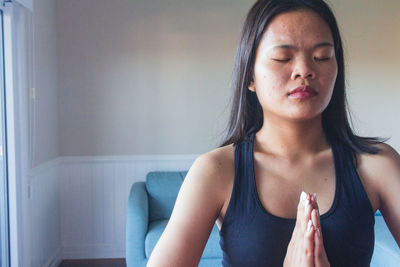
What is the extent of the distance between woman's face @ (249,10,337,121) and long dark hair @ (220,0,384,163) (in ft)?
0.07

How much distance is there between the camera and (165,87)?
3.12 m

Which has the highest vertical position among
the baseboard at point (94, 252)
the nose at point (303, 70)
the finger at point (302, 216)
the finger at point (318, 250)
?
the nose at point (303, 70)

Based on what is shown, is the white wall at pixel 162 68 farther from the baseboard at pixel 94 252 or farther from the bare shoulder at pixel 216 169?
the bare shoulder at pixel 216 169

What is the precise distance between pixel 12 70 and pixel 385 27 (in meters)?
3.14

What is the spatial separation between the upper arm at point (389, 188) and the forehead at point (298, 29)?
26 centimetres

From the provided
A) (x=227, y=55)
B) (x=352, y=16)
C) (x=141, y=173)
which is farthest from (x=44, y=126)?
(x=352, y=16)

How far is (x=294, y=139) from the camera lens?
689mm

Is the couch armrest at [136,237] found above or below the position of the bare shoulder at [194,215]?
below

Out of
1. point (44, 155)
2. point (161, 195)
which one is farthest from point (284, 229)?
point (44, 155)

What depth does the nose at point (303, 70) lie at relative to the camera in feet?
1.94

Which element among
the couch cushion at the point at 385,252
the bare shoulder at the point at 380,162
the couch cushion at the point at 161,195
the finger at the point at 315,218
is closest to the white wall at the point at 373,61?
the couch cushion at the point at 385,252

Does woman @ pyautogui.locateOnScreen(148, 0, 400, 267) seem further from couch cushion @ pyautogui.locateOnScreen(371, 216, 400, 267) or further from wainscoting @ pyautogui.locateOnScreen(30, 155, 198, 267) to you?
wainscoting @ pyautogui.locateOnScreen(30, 155, 198, 267)

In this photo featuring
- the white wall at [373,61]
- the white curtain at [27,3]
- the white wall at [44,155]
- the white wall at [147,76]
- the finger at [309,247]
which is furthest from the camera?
the white wall at [373,61]

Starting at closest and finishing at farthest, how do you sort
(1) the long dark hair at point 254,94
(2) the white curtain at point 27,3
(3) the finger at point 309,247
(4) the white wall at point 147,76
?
(3) the finger at point 309,247 < (1) the long dark hair at point 254,94 < (2) the white curtain at point 27,3 < (4) the white wall at point 147,76
